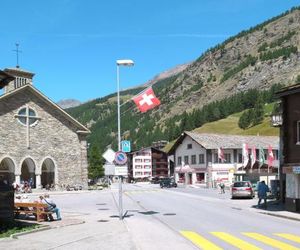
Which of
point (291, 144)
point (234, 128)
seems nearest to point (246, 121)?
point (234, 128)

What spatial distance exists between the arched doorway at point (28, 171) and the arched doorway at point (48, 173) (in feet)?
6.50

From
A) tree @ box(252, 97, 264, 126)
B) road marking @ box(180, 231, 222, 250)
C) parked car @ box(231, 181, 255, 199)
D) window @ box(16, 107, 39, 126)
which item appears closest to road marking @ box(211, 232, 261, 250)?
road marking @ box(180, 231, 222, 250)

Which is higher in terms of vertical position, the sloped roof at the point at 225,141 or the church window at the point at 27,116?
the church window at the point at 27,116

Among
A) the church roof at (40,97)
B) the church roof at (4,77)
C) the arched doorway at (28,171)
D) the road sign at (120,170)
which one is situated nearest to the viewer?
the church roof at (4,77)

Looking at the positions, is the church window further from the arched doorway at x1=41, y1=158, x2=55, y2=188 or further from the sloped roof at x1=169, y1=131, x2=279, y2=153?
the sloped roof at x1=169, y1=131, x2=279, y2=153

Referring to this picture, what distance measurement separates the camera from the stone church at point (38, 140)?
210ft

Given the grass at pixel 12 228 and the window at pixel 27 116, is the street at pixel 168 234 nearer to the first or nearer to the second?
the grass at pixel 12 228

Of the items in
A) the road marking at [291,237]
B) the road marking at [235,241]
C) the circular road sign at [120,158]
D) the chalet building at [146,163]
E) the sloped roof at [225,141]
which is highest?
the sloped roof at [225,141]

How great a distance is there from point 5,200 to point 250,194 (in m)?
26.4

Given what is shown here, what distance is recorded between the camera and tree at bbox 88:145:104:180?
469 ft

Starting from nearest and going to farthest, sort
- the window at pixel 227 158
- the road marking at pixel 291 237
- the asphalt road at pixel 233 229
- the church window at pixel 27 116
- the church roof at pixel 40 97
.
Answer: the asphalt road at pixel 233 229
the road marking at pixel 291 237
the church roof at pixel 40 97
the church window at pixel 27 116
the window at pixel 227 158

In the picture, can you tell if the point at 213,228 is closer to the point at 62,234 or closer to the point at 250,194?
the point at 62,234

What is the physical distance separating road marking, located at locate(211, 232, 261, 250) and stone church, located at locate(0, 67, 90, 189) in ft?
→ 159

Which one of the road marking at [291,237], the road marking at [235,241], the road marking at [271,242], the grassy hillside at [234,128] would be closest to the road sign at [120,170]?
the road marking at [235,241]
